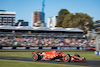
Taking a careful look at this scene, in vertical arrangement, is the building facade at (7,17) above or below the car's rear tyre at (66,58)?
above

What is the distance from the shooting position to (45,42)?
28.0 metres

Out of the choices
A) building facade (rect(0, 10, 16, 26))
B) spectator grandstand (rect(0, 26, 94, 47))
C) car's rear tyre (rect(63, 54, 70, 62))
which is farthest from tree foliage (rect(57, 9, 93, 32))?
car's rear tyre (rect(63, 54, 70, 62))

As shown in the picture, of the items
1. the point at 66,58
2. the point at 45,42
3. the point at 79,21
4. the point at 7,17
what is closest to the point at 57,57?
the point at 66,58

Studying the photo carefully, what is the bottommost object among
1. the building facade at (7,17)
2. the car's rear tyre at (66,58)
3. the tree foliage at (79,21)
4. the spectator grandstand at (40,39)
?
the car's rear tyre at (66,58)

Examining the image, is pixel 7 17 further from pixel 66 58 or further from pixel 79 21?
pixel 66 58

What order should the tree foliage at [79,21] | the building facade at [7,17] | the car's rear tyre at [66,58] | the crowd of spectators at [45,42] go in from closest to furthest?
the car's rear tyre at [66,58]
the crowd of spectators at [45,42]
the tree foliage at [79,21]
the building facade at [7,17]

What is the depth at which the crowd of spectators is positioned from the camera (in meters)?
26.5

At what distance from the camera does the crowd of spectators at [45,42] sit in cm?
2652

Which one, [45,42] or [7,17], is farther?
[7,17]

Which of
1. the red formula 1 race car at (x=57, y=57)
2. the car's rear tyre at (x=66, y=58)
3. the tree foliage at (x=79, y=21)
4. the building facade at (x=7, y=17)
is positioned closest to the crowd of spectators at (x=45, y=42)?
the red formula 1 race car at (x=57, y=57)

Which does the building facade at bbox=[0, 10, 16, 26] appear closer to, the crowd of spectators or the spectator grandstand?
the spectator grandstand

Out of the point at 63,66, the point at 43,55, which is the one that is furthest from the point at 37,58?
the point at 63,66

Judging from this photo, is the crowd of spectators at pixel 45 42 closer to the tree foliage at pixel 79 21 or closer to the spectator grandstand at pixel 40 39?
the spectator grandstand at pixel 40 39

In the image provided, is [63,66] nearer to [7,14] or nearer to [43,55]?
[43,55]
